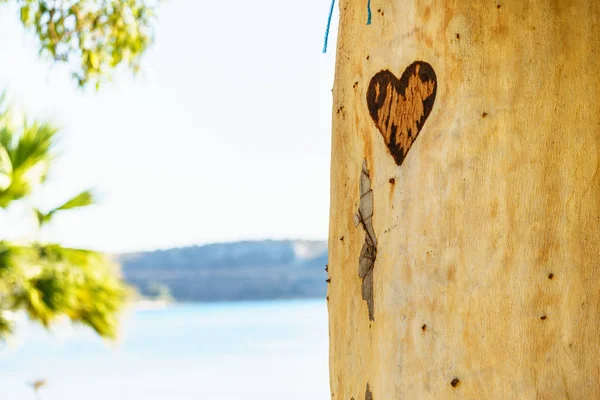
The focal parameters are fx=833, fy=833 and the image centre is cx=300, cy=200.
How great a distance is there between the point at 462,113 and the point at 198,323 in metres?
54.9

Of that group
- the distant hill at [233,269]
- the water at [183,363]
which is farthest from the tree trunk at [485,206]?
the distant hill at [233,269]

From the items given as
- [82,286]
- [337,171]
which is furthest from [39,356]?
[337,171]

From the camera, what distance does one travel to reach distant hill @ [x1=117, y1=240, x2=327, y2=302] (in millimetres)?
58594

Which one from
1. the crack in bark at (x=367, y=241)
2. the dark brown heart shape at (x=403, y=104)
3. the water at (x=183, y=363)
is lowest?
the water at (x=183, y=363)

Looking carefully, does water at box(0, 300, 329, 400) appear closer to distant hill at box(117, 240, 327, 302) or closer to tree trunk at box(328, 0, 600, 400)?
tree trunk at box(328, 0, 600, 400)

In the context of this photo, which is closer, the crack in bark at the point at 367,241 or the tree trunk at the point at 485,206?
the tree trunk at the point at 485,206

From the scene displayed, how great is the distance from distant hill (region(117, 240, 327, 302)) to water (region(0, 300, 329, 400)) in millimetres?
5807

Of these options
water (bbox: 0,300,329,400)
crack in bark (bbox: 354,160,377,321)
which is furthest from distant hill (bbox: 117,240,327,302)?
crack in bark (bbox: 354,160,377,321)

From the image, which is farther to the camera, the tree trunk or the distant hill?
A: the distant hill

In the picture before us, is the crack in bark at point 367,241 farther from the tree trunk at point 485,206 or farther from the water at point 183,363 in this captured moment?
the water at point 183,363

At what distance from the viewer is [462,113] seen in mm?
1313

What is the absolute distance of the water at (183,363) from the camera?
21.1 metres

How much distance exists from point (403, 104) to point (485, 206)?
9.0 inches

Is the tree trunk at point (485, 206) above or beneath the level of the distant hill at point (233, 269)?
above
